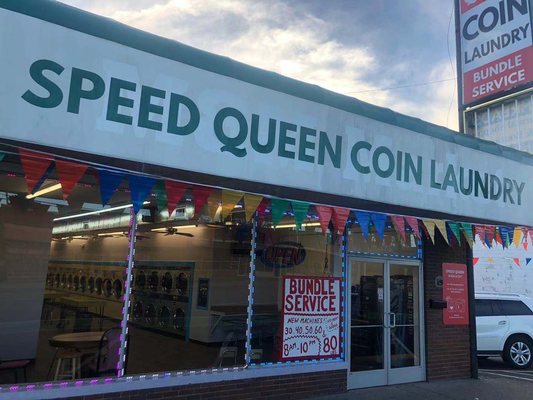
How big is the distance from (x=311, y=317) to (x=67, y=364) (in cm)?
334

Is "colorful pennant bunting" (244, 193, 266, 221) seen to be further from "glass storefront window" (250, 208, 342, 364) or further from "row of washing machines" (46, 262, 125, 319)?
"row of washing machines" (46, 262, 125, 319)

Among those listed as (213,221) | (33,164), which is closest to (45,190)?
(33,164)

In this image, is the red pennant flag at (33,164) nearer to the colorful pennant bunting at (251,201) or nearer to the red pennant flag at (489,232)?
the colorful pennant bunting at (251,201)

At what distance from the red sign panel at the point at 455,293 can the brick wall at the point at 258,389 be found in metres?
2.77

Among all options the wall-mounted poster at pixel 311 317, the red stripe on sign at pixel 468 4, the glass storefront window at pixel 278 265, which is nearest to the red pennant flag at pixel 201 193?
the glass storefront window at pixel 278 265

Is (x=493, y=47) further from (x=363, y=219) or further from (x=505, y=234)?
(x=363, y=219)

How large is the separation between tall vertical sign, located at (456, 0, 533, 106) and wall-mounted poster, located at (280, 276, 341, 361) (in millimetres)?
5995

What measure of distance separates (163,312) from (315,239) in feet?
10.7

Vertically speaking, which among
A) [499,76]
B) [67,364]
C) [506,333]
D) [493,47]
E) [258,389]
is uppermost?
[493,47]

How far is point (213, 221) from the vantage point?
7816 millimetres

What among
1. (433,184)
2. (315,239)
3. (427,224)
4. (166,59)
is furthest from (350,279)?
(166,59)

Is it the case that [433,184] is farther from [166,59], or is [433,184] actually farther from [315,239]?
[166,59]

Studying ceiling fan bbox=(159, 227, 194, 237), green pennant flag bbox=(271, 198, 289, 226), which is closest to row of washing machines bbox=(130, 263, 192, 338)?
ceiling fan bbox=(159, 227, 194, 237)

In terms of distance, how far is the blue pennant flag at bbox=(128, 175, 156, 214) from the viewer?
4977 mm
